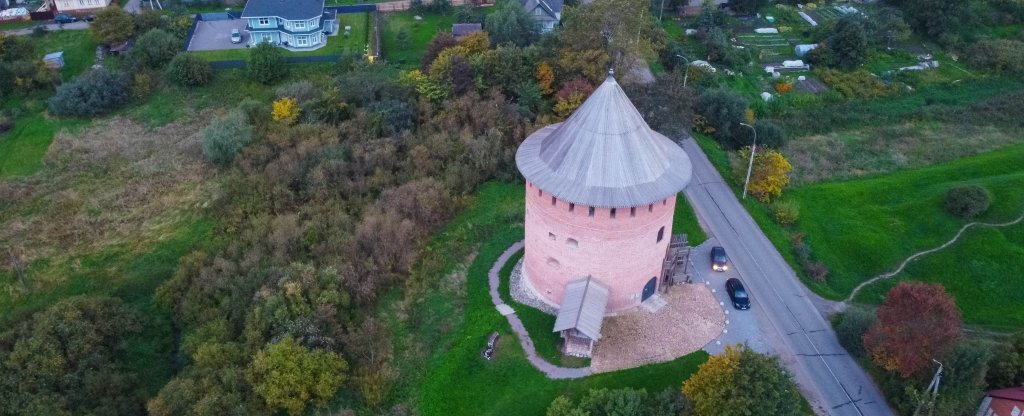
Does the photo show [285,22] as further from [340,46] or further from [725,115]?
[725,115]

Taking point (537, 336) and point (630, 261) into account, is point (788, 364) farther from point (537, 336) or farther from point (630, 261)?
point (537, 336)

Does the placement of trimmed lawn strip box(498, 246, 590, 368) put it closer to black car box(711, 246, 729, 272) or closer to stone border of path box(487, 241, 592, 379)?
stone border of path box(487, 241, 592, 379)

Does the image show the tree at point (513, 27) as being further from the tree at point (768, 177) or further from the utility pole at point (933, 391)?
the utility pole at point (933, 391)

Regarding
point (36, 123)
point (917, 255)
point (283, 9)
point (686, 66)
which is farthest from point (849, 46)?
point (36, 123)

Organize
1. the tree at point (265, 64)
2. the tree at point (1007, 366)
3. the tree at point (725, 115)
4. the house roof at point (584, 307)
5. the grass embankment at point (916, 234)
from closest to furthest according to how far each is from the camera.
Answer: the tree at point (1007, 366) → the house roof at point (584, 307) → the grass embankment at point (916, 234) → the tree at point (725, 115) → the tree at point (265, 64)

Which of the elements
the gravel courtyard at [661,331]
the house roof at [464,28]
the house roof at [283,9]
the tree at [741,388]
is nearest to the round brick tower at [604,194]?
the gravel courtyard at [661,331]

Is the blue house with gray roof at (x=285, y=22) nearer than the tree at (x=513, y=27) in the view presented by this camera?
No

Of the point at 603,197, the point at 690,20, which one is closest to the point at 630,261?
the point at 603,197
